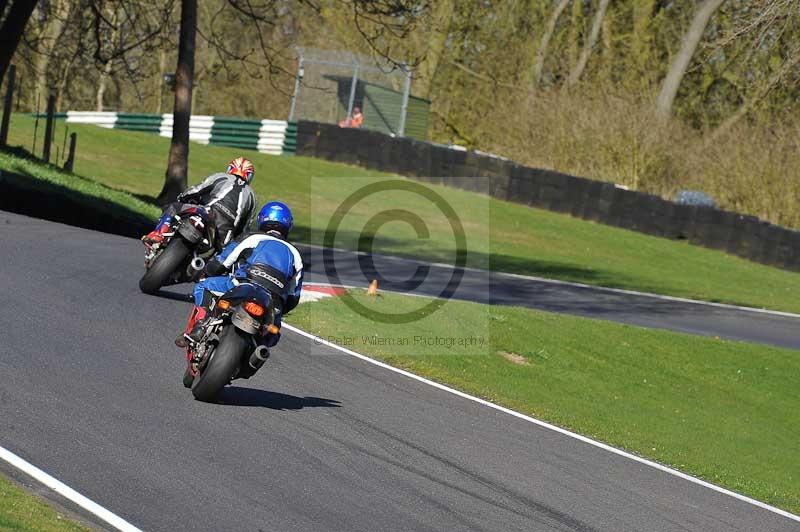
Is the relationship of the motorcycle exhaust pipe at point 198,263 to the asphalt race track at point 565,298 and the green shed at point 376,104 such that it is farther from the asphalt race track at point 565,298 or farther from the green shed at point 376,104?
the green shed at point 376,104

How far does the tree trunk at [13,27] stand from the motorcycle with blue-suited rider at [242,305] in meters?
16.7

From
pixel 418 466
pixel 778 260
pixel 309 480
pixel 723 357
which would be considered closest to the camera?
pixel 309 480

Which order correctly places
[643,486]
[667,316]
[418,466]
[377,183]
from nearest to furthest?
[418,466] → [643,486] → [667,316] → [377,183]

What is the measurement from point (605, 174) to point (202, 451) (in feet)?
107

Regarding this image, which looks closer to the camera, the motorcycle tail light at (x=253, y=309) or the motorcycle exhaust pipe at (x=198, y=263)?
the motorcycle tail light at (x=253, y=309)

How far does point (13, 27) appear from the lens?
24156 millimetres

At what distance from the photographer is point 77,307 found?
36.7 feet

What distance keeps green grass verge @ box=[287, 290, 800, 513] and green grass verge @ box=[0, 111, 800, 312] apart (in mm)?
8703

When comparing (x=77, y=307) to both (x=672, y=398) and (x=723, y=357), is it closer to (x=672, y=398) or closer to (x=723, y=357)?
(x=672, y=398)

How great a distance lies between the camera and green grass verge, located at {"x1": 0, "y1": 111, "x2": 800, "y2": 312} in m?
27.1

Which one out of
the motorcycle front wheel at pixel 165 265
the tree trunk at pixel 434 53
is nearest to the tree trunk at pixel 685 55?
the tree trunk at pixel 434 53

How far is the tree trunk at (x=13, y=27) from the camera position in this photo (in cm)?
2414

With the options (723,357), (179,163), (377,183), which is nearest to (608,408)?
(723,357)

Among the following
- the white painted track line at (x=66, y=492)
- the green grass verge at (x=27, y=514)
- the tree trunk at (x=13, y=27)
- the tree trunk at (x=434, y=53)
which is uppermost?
the tree trunk at (x=434, y=53)
